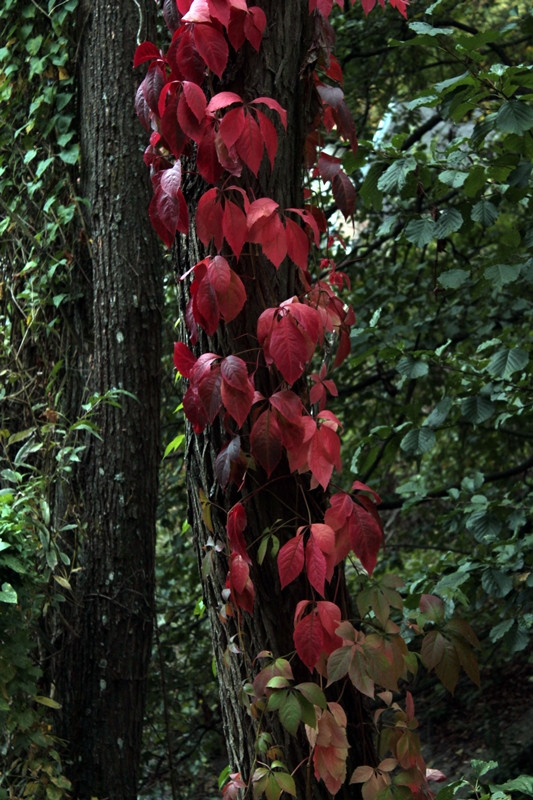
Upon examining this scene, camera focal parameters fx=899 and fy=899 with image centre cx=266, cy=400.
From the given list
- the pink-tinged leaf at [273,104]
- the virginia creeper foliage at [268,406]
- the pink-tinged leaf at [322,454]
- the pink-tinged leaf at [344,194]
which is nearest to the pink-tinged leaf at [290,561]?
the virginia creeper foliage at [268,406]

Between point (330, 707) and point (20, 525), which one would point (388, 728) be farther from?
point (20, 525)

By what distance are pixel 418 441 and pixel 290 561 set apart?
116cm

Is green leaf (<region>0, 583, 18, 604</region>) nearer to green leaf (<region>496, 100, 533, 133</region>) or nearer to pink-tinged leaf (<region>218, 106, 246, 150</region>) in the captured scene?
pink-tinged leaf (<region>218, 106, 246, 150</region>)

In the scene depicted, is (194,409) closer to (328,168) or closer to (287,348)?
(287,348)

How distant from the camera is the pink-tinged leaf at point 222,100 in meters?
1.52

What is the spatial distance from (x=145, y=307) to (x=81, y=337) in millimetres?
317

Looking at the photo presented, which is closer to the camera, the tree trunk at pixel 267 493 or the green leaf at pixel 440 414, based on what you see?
the tree trunk at pixel 267 493

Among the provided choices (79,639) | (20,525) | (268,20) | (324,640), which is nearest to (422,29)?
(268,20)

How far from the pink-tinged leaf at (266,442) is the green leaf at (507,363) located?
3.55ft

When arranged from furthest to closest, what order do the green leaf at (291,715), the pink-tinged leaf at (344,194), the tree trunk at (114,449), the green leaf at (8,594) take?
the tree trunk at (114,449), the green leaf at (8,594), the pink-tinged leaf at (344,194), the green leaf at (291,715)

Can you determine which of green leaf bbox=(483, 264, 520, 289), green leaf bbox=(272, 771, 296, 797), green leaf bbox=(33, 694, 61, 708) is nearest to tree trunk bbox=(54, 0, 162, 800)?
green leaf bbox=(33, 694, 61, 708)

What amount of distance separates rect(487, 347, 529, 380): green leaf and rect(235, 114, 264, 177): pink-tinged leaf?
44.5 inches

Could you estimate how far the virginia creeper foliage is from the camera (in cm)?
152

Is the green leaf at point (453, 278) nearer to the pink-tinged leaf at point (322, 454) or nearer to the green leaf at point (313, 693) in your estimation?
the pink-tinged leaf at point (322, 454)
